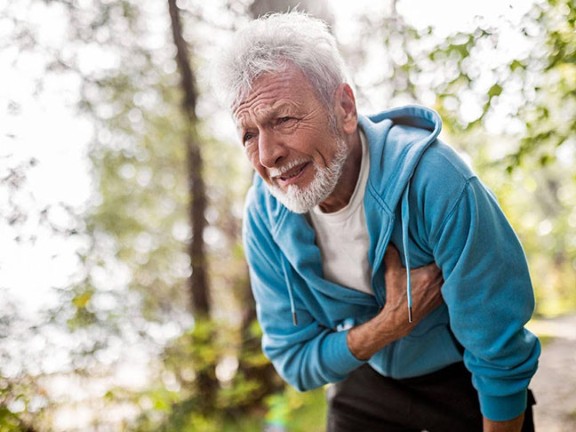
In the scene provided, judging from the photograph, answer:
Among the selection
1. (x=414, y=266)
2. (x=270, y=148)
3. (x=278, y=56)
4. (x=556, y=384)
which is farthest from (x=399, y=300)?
(x=556, y=384)

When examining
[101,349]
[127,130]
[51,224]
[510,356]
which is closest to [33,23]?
[127,130]

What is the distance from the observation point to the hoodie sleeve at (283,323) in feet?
6.49

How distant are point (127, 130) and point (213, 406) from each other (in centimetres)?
229

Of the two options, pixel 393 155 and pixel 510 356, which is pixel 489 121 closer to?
pixel 393 155

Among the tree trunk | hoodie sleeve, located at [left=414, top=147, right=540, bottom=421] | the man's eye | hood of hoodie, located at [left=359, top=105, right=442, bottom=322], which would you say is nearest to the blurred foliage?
the tree trunk

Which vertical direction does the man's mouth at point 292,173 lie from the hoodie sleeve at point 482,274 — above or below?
above

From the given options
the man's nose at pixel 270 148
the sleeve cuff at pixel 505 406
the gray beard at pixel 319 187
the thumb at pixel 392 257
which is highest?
the man's nose at pixel 270 148

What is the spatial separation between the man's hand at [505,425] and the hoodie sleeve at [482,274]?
122 millimetres

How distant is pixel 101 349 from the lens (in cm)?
311

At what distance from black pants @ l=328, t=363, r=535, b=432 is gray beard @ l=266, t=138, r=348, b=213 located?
2.77ft

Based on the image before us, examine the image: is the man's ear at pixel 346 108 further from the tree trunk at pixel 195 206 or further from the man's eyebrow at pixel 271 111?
the tree trunk at pixel 195 206

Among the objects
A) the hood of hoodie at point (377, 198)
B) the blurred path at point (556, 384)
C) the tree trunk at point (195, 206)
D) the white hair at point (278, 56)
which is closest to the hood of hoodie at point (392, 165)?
the hood of hoodie at point (377, 198)

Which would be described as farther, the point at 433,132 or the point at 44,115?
the point at 44,115

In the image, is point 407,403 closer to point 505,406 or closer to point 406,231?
point 505,406
